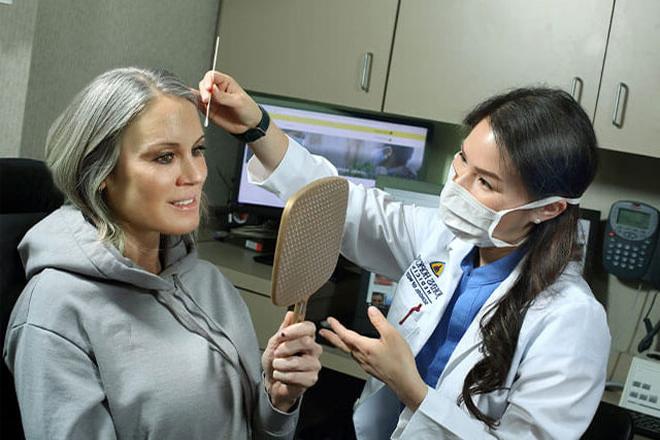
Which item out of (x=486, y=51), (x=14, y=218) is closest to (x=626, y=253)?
(x=486, y=51)

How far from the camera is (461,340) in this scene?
1570mm

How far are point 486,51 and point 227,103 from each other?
3.81 ft

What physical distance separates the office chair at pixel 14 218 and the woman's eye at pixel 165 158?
25 cm

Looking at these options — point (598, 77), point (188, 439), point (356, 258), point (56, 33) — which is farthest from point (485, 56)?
point (188, 439)

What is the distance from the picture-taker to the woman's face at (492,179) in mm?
1502

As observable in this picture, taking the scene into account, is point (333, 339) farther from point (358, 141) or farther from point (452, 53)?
point (358, 141)

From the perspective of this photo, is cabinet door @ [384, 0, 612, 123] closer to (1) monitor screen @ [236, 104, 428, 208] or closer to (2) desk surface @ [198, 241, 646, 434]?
(1) monitor screen @ [236, 104, 428, 208]

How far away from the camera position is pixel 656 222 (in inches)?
97.2

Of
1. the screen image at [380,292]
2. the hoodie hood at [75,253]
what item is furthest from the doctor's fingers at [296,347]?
the screen image at [380,292]

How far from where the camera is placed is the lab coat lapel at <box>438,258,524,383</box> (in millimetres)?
1539

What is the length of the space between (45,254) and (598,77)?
1.71 m

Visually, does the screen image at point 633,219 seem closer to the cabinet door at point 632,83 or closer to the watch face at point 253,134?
the cabinet door at point 632,83

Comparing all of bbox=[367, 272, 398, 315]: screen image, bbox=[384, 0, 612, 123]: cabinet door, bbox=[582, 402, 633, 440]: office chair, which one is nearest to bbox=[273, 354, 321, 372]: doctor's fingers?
bbox=[582, 402, 633, 440]: office chair

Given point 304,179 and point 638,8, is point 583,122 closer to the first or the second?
point 304,179
